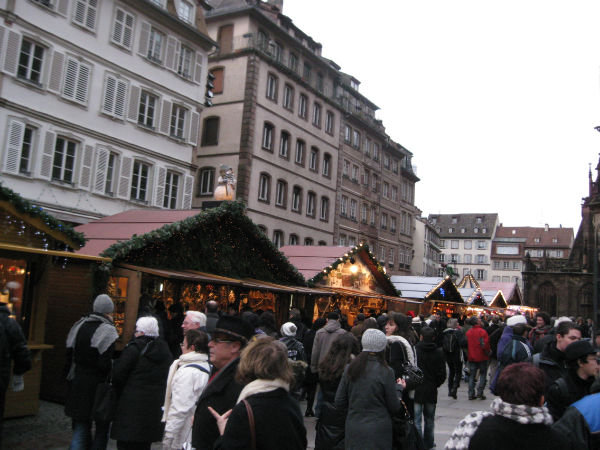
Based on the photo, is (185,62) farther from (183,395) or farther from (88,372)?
(183,395)

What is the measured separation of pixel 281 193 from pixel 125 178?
12155 mm

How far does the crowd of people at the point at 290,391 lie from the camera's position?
3195mm

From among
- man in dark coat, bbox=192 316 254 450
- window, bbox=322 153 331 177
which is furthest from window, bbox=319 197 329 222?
man in dark coat, bbox=192 316 254 450

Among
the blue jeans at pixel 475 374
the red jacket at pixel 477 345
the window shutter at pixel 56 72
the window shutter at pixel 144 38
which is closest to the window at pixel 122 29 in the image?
the window shutter at pixel 144 38

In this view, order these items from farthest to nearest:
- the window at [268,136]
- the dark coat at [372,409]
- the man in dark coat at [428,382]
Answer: the window at [268,136], the man in dark coat at [428,382], the dark coat at [372,409]

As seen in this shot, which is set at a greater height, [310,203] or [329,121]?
[329,121]

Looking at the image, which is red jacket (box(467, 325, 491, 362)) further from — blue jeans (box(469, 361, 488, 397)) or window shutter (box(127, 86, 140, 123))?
window shutter (box(127, 86, 140, 123))

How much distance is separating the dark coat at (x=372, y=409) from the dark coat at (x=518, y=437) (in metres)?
2.34

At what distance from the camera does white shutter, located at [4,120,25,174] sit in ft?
58.7

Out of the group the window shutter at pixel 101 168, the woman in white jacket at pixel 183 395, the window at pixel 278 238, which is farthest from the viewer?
the window at pixel 278 238

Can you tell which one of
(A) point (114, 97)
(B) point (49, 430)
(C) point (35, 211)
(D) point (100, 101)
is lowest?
(B) point (49, 430)

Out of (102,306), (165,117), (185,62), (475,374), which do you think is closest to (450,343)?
(475,374)

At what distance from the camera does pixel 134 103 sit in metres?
22.2

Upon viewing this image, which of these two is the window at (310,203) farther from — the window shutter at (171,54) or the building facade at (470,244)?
the building facade at (470,244)
